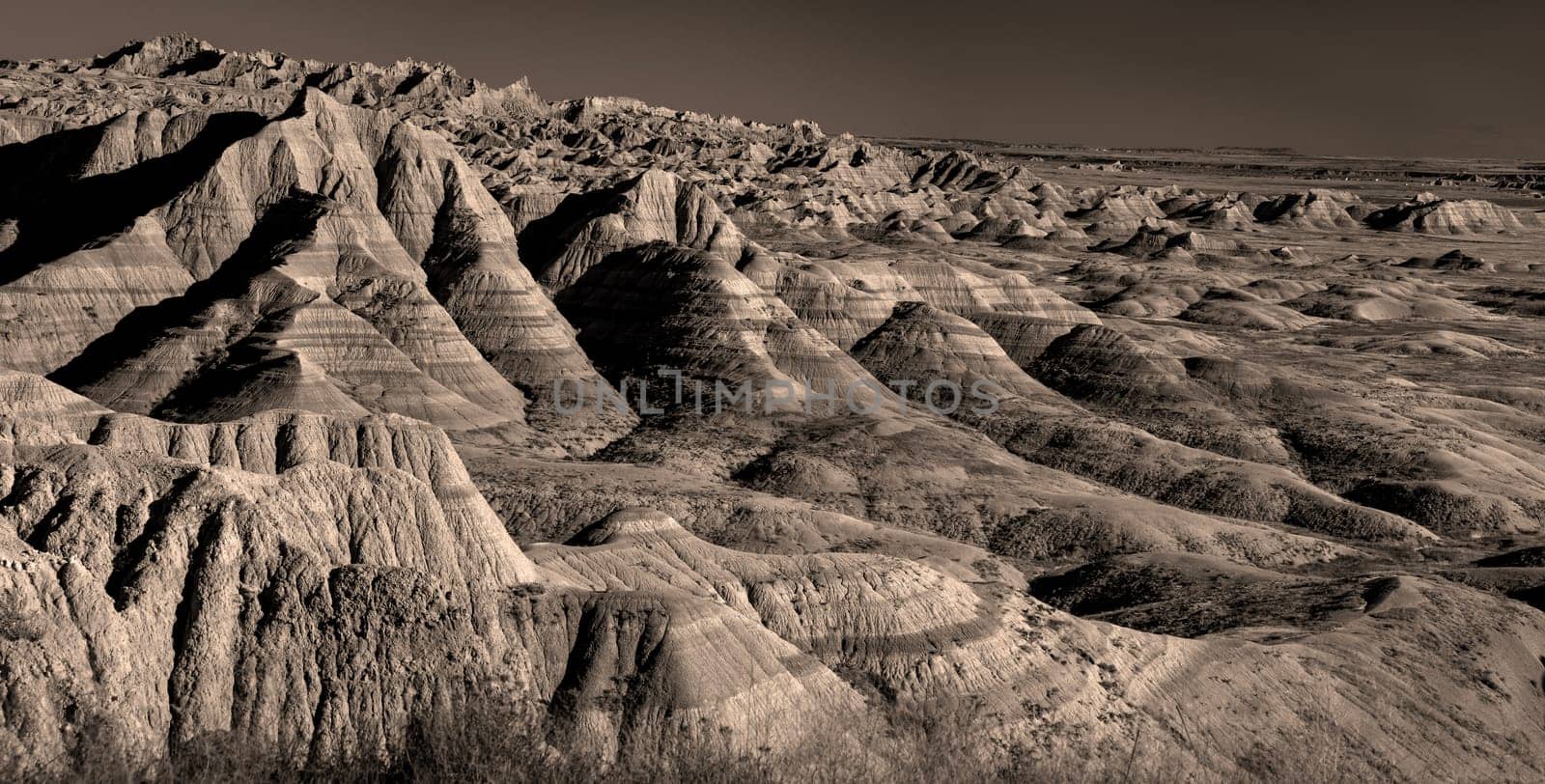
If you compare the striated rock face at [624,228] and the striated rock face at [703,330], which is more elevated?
the striated rock face at [624,228]

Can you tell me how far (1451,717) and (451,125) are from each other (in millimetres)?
175310

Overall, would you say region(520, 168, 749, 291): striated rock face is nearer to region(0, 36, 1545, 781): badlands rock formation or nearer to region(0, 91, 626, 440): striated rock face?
region(0, 36, 1545, 781): badlands rock formation

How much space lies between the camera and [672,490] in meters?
57.9

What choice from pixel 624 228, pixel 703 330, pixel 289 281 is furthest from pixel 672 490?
pixel 624 228

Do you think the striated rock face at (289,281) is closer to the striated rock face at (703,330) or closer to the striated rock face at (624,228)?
the striated rock face at (703,330)

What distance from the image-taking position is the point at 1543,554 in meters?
54.2

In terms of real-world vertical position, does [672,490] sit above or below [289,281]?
below

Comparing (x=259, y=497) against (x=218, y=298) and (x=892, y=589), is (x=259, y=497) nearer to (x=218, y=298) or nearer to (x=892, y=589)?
(x=892, y=589)

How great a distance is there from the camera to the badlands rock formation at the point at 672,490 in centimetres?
2361

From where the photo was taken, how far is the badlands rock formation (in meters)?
23.6

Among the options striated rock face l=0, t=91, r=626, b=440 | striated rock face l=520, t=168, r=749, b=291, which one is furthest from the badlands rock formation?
striated rock face l=520, t=168, r=749, b=291

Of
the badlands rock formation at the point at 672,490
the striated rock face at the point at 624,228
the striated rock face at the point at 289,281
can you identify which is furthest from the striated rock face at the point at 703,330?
the striated rock face at the point at 624,228

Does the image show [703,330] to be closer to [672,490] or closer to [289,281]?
[289,281]

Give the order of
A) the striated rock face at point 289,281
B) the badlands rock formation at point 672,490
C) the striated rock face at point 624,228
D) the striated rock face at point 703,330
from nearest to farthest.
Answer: the badlands rock formation at point 672,490
the striated rock face at point 289,281
the striated rock face at point 703,330
the striated rock face at point 624,228
